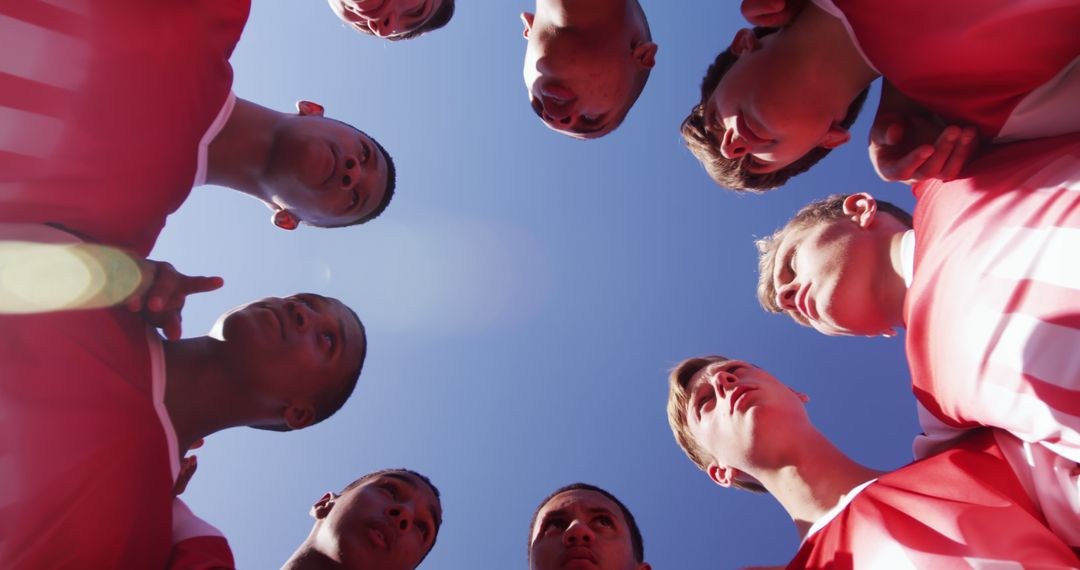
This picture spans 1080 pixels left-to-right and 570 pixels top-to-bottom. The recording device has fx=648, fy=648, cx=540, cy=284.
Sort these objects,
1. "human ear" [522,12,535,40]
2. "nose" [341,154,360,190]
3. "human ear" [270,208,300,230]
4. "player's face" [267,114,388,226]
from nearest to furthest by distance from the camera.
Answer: "human ear" [522,12,535,40] < "player's face" [267,114,388,226] < "nose" [341,154,360,190] < "human ear" [270,208,300,230]

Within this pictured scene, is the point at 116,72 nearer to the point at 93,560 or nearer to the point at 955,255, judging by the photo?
the point at 93,560

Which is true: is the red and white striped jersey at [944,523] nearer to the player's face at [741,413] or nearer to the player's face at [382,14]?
the player's face at [741,413]

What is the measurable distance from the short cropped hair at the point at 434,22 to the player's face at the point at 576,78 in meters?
1.14

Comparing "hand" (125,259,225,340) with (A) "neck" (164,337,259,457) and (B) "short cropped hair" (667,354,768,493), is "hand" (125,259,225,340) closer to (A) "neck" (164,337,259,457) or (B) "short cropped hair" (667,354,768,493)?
(A) "neck" (164,337,259,457)

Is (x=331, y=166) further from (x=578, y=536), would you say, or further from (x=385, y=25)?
(x=578, y=536)

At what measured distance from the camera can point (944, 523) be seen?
5.80ft

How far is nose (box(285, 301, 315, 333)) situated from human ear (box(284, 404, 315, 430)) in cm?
36

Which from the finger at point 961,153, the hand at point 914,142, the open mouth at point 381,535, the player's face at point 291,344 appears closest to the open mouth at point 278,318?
the player's face at point 291,344

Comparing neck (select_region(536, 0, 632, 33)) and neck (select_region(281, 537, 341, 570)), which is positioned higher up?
neck (select_region(536, 0, 632, 33))

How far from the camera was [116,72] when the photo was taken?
206 centimetres

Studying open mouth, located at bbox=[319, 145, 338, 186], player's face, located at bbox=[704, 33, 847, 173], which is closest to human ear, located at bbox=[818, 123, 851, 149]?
player's face, located at bbox=[704, 33, 847, 173]

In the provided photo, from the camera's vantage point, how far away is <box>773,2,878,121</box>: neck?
78.7 inches

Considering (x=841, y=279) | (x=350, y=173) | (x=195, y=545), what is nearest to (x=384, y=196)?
(x=350, y=173)

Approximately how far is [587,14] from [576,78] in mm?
228
